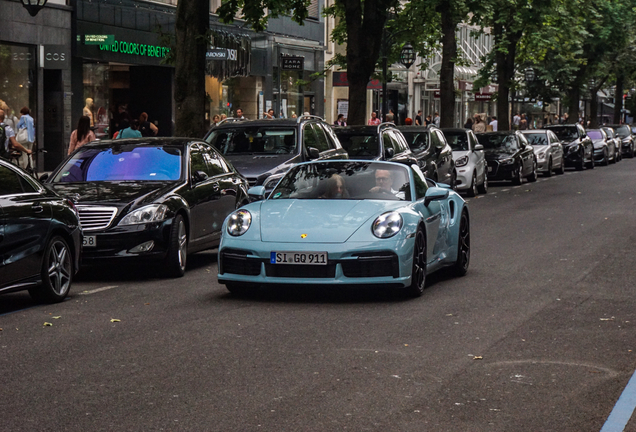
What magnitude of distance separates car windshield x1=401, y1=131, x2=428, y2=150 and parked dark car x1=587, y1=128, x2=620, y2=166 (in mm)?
23665

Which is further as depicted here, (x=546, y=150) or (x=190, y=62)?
(x=546, y=150)

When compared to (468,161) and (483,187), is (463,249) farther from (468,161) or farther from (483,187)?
(483,187)

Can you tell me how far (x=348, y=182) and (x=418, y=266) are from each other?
47.2 inches

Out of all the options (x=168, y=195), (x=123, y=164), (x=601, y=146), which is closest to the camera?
(x=168, y=195)

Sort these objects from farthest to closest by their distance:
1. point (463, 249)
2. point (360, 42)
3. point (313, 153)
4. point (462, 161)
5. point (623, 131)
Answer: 1. point (623, 131)
2. point (360, 42)
3. point (462, 161)
4. point (313, 153)
5. point (463, 249)

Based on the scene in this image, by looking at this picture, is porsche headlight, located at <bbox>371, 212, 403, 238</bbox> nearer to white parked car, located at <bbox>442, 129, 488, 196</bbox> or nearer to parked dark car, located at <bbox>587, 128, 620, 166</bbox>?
white parked car, located at <bbox>442, 129, 488, 196</bbox>

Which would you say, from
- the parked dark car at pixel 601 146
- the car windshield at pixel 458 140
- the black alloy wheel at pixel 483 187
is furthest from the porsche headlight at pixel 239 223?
the parked dark car at pixel 601 146

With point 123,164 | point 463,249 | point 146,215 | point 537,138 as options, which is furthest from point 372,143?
point 537,138

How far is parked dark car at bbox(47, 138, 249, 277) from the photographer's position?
12.1 m

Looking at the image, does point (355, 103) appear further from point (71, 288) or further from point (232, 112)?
point (71, 288)

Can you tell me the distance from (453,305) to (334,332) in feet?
5.82

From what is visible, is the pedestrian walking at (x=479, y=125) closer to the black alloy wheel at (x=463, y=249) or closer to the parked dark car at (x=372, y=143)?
the parked dark car at (x=372, y=143)

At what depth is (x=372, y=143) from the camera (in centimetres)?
2198

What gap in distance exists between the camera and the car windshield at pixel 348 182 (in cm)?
1119
